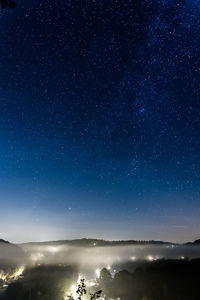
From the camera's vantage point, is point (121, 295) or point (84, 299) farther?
point (121, 295)

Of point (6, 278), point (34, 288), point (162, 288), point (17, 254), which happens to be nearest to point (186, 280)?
point (162, 288)

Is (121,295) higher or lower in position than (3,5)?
lower

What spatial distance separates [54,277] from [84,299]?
30.5 metres

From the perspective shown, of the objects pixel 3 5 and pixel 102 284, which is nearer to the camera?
pixel 3 5

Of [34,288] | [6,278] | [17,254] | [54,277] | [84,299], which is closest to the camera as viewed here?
[84,299]

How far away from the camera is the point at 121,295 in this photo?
59.4 metres

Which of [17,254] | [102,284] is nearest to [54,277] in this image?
[102,284]

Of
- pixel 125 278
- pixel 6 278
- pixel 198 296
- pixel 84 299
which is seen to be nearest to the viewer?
pixel 198 296

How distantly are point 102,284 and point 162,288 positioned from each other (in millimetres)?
20965

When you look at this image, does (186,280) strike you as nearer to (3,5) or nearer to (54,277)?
(54,277)

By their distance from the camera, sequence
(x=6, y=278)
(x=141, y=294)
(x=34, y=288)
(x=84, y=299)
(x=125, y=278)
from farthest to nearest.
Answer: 1. (x=6, y=278)
2. (x=125, y=278)
3. (x=34, y=288)
4. (x=141, y=294)
5. (x=84, y=299)

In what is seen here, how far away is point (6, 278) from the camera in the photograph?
85.8 m

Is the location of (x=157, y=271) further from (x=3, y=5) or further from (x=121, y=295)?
(x=3, y=5)

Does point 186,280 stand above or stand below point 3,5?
below
